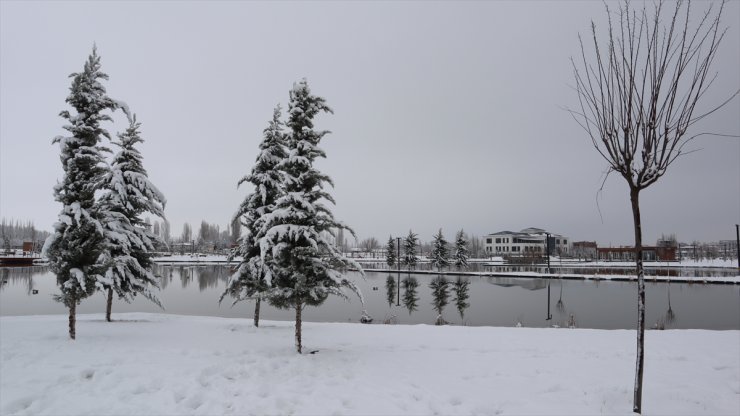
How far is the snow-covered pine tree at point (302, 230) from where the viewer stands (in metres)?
11.5

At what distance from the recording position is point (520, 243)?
476 ft

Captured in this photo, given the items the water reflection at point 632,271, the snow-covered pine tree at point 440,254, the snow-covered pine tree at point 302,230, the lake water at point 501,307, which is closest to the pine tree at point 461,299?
the lake water at point 501,307

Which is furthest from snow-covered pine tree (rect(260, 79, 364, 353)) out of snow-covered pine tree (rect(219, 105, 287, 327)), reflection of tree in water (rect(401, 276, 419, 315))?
reflection of tree in water (rect(401, 276, 419, 315))

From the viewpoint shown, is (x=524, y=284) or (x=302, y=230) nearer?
(x=302, y=230)

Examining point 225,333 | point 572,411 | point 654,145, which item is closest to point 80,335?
point 225,333

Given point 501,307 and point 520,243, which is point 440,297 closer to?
point 501,307

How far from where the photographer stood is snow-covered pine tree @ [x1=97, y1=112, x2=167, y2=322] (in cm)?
1736

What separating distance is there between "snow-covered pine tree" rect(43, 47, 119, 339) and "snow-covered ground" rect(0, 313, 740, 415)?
73.0 inches

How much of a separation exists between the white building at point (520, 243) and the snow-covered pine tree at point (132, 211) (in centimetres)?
13417

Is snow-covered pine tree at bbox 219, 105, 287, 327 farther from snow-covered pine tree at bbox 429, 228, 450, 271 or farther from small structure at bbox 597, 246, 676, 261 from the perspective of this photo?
small structure at bbox 597, 246, 676, 261

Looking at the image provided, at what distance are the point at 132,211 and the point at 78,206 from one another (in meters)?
6.61

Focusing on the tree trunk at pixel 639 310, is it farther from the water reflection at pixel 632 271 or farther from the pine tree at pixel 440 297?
the water reflection at pixel 632 271

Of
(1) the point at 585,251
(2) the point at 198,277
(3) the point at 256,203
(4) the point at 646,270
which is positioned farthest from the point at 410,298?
(1) the point at 585,251

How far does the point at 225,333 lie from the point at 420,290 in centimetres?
3266
